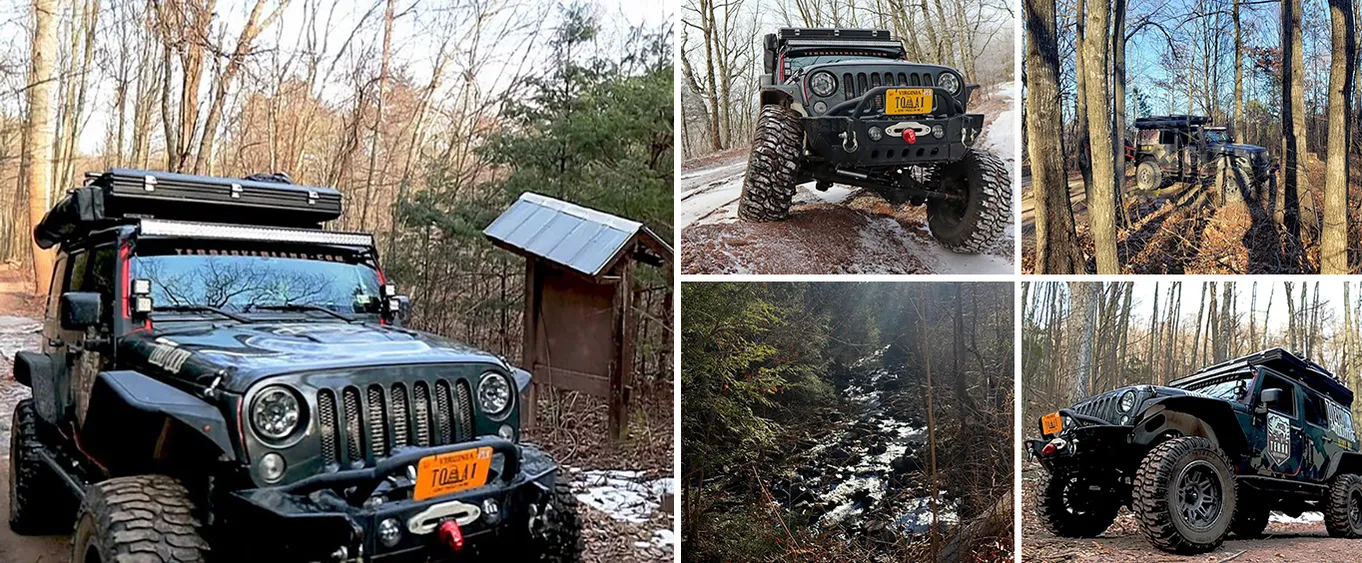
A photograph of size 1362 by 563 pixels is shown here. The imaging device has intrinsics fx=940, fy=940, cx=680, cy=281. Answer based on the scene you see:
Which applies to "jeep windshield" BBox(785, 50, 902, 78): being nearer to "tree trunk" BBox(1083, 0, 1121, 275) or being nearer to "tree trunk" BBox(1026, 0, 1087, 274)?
"tree trunk" BBox(1026, 0, 1087, 274)

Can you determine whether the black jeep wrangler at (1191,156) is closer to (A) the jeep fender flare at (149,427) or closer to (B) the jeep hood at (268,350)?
(B) the jeep hood at (268,350)

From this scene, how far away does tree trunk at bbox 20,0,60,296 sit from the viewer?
5891 mm

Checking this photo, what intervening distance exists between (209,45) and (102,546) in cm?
486

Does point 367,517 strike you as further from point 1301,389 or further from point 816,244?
point 1301,389

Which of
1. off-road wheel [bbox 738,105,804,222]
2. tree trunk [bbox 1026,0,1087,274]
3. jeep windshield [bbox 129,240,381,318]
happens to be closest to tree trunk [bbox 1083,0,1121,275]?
tree trunk [bbox 1026,0,1087,274]

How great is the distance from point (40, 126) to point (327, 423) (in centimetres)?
420

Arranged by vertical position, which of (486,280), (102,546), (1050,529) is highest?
(486,280)

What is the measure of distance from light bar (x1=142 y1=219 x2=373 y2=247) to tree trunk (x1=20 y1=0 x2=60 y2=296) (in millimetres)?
2621

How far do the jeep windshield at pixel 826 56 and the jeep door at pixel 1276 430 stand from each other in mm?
2779

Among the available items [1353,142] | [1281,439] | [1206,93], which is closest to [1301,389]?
[1281,439]

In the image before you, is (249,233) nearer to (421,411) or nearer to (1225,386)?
(421,411)

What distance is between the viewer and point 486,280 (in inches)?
288

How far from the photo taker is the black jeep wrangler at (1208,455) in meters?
4.80

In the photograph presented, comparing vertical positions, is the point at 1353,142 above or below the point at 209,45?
below
